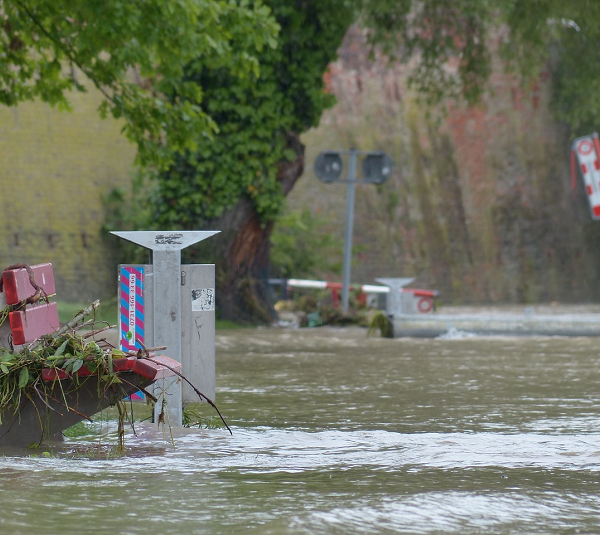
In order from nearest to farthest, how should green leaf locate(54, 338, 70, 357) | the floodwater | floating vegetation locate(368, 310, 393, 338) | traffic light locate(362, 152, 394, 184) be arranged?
the floodwater, green leaf locate(54, 338, 70, 357), floating vegetation locate(368, 310, 393, 338), traffic light locate(362, 152, 394, 184)

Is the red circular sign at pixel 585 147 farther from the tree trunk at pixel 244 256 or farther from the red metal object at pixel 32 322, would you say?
the red metal object at pixel 32 322

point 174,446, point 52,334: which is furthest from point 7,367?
point 174,446

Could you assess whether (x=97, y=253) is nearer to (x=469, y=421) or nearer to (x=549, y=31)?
(x=549, y=31)

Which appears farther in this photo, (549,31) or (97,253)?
(97,253)

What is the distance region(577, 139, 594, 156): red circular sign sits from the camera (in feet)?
93.2

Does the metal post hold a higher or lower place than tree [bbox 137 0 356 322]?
lower

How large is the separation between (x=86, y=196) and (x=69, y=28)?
990 cm

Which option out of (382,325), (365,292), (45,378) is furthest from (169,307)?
(365,292)

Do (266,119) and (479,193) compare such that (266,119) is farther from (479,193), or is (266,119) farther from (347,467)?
(479,193)

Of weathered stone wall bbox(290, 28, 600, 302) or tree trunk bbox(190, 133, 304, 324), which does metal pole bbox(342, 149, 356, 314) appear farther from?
weathered stone wall bbox(290, 28, 600, 302)

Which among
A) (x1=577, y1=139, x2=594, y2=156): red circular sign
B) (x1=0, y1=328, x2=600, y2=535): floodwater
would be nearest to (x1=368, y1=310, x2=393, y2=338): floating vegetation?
(x1=0, y1=328, x2=600, y2=535): floodwater

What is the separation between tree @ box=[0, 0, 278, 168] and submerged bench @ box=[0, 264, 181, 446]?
6.78m

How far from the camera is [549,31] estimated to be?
748 inches

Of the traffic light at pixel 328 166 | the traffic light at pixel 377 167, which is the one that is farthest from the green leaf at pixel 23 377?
the traffic light at pixel 377 167
